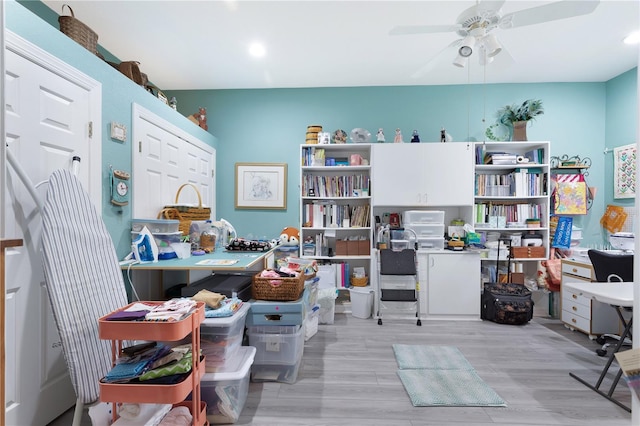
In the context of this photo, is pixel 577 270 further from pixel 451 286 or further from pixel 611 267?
pixel 451 286

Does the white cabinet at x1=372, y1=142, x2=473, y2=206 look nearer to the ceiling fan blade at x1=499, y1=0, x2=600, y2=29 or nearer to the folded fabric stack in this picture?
the ceiling fan blade at x1=499, y1=0, x2=600, y2=29

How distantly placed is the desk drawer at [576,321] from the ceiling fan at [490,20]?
8.56 ft

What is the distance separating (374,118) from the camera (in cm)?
387

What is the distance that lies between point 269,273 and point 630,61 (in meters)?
4.44

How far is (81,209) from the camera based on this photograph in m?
1.64

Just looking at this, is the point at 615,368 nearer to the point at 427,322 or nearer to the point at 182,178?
the point at 427,322

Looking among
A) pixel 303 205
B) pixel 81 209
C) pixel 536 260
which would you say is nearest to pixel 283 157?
pixel 303 205

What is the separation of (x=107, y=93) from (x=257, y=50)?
1.50m

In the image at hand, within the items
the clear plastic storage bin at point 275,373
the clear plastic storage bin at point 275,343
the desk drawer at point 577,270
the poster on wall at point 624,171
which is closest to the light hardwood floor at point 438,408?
the clear plastic storage bin at point 275,373

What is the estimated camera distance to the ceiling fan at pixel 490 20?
1724 millimetres

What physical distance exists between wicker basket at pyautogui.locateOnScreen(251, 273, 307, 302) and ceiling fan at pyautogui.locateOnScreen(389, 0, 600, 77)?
195cm

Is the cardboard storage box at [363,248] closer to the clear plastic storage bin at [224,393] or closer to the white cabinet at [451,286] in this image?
the white cabinet at [451,286]

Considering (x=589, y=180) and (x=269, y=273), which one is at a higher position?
(x=589, y=180)

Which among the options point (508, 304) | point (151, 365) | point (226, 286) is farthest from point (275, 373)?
point (508, 304)
